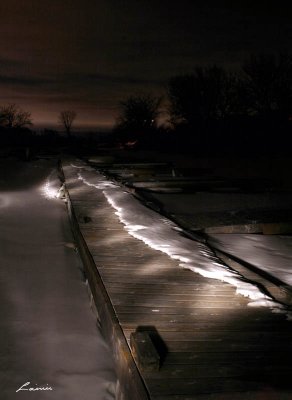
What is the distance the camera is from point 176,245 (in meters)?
5.45

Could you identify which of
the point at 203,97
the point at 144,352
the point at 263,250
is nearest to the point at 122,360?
the point at 144,352

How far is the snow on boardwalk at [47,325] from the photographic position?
331cm

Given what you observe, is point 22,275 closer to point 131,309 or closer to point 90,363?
point 90,363

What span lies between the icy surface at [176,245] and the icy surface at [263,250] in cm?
122

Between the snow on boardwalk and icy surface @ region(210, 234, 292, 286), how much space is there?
2.63 metres

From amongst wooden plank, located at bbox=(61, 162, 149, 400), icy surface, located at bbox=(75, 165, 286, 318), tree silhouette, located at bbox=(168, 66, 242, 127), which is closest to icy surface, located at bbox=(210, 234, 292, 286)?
icy surface, located at bbox=(75, 165, 286, 318)

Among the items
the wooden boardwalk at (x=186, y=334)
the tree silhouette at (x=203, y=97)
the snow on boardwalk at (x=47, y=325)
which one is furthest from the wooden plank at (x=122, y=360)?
the tree silhouette at (x=203, y=97)

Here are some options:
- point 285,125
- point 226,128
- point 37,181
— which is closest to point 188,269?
point 37,181

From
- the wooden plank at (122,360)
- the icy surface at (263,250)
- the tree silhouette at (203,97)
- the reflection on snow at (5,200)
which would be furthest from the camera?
the tree silhouette at (203,97)

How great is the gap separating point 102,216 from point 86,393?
4.45 meters

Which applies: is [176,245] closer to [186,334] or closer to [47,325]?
[47,325]

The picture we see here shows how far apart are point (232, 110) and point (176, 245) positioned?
114 feet

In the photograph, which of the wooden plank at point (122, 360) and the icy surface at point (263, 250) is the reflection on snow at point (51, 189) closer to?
the icy surface at point (263, 250)

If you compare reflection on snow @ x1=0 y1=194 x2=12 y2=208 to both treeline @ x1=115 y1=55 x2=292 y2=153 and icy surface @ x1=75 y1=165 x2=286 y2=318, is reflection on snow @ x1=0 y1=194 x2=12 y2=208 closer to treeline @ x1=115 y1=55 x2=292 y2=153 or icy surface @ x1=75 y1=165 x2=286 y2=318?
icy surface @ x1=75 y1=165 x2=286 y2=318
